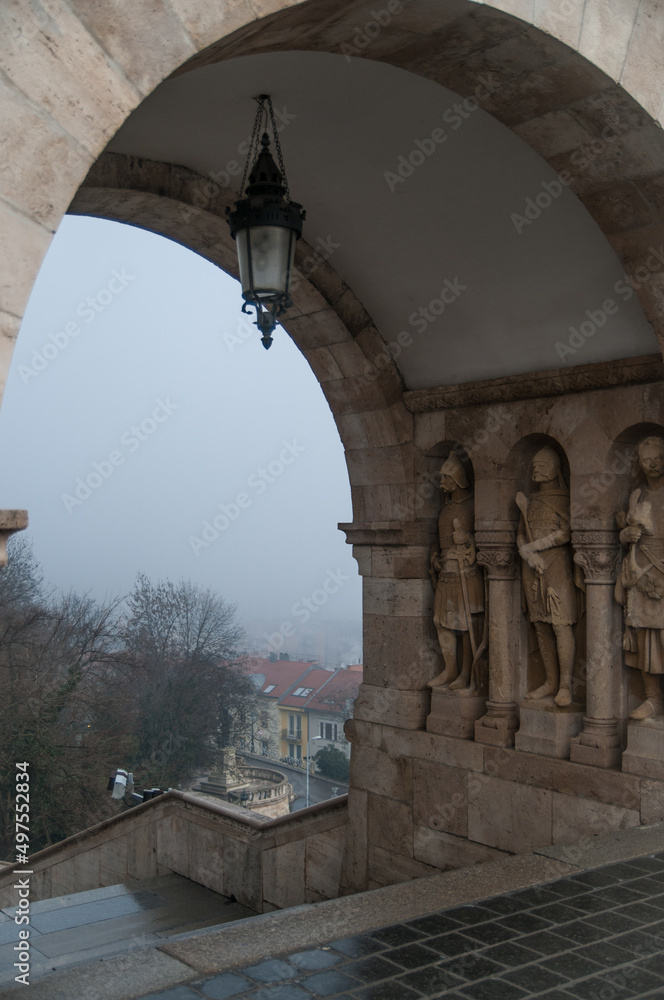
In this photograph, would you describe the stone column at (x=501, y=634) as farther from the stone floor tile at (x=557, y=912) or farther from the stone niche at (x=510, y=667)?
the stone floor tile at (x=557, y=912)

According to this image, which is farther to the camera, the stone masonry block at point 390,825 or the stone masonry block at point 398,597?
the stone masonry block at point 398,597

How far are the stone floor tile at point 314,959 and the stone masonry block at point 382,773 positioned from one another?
114 inches

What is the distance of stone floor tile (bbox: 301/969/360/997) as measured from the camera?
266cm

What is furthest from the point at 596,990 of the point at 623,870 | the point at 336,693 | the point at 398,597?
the point at 336,693

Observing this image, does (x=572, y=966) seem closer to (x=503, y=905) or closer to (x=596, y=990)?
(x=596, y=990)

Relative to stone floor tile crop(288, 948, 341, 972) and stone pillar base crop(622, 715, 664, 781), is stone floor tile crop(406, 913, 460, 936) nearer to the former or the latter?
stone floor tile crop(288, 948, 341, 972)

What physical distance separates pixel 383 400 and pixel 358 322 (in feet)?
1.70

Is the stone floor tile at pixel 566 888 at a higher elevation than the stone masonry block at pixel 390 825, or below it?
higher

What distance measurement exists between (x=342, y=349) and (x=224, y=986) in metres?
4.08

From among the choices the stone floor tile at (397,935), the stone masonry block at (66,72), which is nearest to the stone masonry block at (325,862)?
the stone floor tile at (397,935)

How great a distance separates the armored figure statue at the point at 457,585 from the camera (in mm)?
5625

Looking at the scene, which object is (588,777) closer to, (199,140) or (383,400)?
(383,400)

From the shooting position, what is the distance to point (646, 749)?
4.61 meters

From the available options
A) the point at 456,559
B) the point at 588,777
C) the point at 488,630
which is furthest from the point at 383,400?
the point at 588,777
